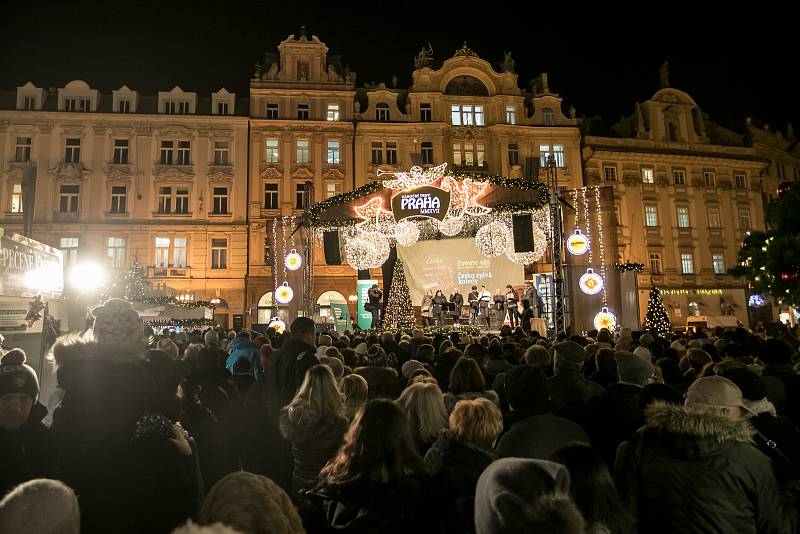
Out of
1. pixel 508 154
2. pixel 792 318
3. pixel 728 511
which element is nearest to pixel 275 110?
pixel 508 154

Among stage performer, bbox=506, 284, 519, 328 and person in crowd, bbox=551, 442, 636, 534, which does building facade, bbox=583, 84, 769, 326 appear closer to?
stage performer, bbox=506, 284, 519, 328

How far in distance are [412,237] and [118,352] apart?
19292mm

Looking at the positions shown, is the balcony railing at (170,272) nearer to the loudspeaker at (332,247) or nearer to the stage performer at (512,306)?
the loudspeaker at (332,247)

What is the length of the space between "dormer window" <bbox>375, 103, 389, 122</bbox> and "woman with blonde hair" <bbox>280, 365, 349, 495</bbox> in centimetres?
3604

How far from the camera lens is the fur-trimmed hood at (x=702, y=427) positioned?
2.99 metres

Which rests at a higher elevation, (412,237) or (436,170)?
(436,170)

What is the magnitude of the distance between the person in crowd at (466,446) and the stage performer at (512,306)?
20.4 metres

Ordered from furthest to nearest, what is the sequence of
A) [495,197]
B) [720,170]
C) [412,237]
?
[720,170]
[412,237]
[495,197]

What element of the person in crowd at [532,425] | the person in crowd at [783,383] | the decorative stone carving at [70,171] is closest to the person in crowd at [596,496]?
the person in crowd at [532,425]

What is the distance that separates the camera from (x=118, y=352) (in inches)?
118

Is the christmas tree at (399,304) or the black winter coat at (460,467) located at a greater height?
the christmas tree at (399,304)

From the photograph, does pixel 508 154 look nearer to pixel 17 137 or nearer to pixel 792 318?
pixel 792 318

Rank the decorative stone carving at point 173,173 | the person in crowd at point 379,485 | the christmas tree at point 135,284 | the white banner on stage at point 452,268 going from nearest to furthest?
1. the person in crowd at point 379,485
2. the white banner on stage at point 452,268
3. the christmas tree at point 135,284
4. the decorative stone carving at point 173,173

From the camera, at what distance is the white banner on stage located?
89.4 ft
